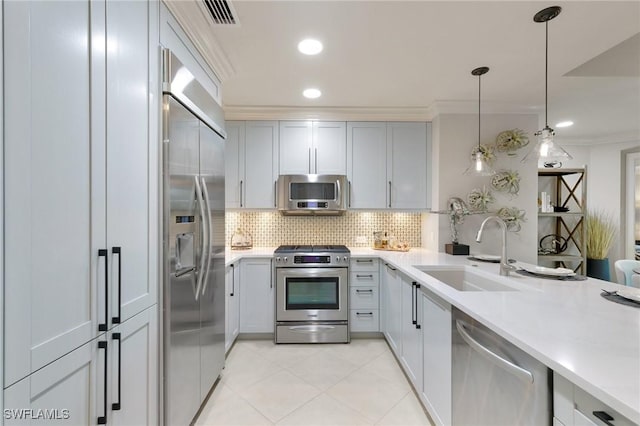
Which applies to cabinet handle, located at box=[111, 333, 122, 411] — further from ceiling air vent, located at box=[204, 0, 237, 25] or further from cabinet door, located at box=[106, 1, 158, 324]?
ceiling air vent, located at box=[204, 0, 237, 25]

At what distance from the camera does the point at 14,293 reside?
725 mm

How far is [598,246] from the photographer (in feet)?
13.7

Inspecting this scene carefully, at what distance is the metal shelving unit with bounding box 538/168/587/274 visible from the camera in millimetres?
3695

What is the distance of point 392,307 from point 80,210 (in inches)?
98.4

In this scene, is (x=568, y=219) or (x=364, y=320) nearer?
(x=364, y=320)

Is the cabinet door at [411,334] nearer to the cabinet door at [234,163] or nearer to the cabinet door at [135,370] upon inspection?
the cabinet door at [135,370]

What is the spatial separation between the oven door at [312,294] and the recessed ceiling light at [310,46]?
→ 2.01 m

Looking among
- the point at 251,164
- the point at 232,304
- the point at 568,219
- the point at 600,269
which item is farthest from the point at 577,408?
the point at 600,269

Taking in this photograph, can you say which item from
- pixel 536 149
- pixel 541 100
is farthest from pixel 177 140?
pixel 541 100

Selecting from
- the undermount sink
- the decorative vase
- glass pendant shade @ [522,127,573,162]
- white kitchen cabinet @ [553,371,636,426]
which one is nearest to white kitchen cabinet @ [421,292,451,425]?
the undermount sink

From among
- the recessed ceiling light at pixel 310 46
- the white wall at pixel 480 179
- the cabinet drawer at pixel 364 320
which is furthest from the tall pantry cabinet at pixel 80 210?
the white wall at pixel 480 179

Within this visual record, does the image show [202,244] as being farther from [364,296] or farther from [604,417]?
[364,296]

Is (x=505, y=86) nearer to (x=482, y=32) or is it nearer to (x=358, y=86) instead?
(x=482, y=32)

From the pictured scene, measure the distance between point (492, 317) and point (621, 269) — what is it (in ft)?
7.85
